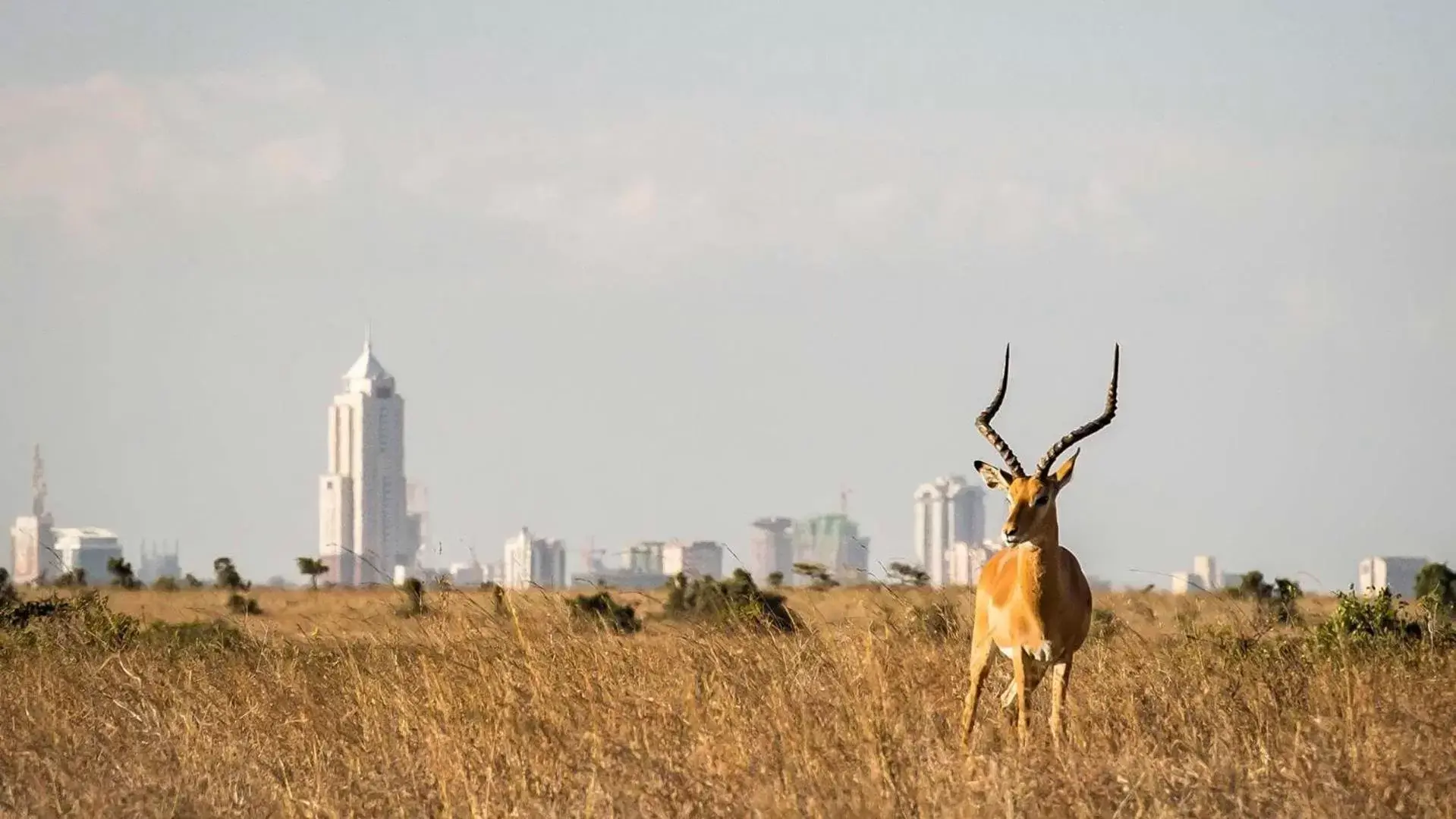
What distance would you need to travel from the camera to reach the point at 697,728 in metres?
10.4

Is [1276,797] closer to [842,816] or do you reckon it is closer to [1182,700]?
[842,816]

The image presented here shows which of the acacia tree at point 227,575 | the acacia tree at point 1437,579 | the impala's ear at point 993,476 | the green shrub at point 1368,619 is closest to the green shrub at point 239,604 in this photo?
the acacia tree at point 227,575

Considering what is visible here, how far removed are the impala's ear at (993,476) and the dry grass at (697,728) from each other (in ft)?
4.20

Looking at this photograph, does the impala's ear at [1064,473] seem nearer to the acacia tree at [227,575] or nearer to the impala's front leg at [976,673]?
the impala's front leg at [976,673]

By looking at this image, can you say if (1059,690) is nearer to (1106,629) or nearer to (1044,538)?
(1044,538)

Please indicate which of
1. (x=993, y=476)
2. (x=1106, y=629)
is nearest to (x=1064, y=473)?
(x=993, y=476)

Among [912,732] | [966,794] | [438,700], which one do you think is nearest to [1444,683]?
[912,732]

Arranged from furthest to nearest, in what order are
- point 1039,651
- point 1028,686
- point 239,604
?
1. point 239,604
2. point 1028,686
3. point 1039,651

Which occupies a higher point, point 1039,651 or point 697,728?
point 1039,651

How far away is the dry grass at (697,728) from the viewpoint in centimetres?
859

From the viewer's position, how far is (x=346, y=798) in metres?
9.59

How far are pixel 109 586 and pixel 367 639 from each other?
4047 centimetres

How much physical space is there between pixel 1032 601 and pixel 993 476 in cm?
96

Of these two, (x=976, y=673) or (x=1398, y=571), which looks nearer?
(x=976, y=673)
